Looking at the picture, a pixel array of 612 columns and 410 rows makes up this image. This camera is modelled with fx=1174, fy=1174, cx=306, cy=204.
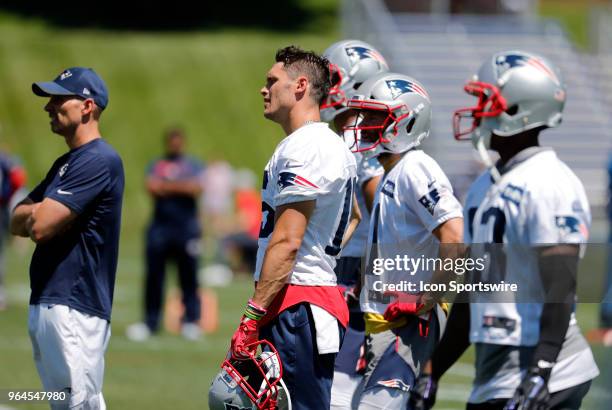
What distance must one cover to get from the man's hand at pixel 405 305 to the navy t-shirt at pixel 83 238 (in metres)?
1.50

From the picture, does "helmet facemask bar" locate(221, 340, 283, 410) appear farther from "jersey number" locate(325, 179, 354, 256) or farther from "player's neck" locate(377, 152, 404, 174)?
"player's neck" locate(377, 152, 404, 174)

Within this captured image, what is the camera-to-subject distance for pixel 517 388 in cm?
466

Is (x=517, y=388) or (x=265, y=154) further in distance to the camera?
(x=265, y=154)

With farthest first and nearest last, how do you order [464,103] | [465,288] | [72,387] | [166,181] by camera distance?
[464,103]
[166,181]
[72,387]
[465,288]

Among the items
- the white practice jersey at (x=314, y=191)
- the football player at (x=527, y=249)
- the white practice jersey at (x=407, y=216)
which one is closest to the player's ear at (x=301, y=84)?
the white practice jersey at (x=314, y=191)

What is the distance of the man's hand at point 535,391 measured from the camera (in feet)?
14.9

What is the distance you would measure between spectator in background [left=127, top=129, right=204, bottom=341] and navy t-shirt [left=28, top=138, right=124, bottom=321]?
6995 mm

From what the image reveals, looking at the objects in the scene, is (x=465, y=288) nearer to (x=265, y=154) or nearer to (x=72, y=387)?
(x=72, y=387)

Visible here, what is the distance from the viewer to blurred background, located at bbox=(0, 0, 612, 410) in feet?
37.0

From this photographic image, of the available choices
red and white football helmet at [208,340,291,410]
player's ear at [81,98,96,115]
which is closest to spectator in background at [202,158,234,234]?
player's ear at [81,98,96,115]

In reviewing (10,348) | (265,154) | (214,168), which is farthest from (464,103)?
(265,154)

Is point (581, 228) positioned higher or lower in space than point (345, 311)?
higher

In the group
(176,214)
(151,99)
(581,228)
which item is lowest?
(581,228)

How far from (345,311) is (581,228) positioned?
1.26 metres
